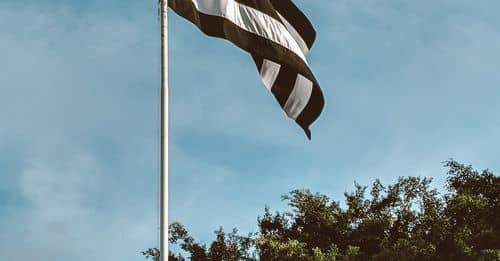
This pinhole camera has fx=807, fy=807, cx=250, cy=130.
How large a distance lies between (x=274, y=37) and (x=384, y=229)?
2414 centimetres

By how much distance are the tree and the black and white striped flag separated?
19065 millimetres

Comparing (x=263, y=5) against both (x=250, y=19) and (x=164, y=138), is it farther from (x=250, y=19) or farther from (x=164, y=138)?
(x=164, y=138)

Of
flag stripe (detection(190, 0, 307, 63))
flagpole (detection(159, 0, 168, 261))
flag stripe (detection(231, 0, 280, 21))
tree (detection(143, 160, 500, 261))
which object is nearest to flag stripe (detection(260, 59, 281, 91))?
flag stripe (detection(190, 0, 307, 63))

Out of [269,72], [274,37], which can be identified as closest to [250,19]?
[274,37]

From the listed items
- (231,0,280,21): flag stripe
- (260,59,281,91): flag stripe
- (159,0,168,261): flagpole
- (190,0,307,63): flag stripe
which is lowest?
(159,0,168,261): flagpole

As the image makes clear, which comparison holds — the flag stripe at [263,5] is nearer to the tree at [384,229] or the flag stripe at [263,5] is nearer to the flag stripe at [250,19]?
the flag stripe at [250,19]

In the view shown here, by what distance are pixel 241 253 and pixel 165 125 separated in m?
25.5

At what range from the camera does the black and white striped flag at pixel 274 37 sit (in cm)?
1138

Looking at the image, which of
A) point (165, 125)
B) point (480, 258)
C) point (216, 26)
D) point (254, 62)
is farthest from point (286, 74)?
point (480, 258)

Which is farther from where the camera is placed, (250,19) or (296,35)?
(296,35)

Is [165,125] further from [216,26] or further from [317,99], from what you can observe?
[317,99]

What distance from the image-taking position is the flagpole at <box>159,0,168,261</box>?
10273 millimetres

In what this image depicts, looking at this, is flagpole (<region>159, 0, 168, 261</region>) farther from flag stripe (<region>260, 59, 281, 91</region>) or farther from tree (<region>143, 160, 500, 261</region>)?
tree (<region>143, 160, 500, 261</region>)

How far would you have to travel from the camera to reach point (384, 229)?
34844mm
